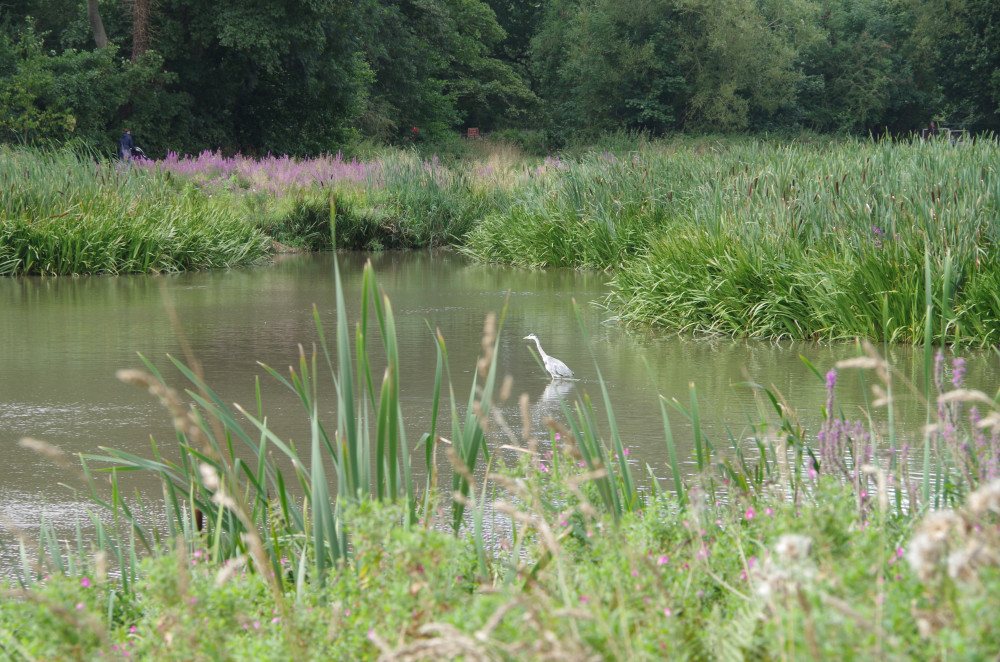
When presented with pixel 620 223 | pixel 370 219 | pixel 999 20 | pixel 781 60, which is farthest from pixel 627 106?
pixel 620 223

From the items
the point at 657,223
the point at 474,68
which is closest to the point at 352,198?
the point at 657,223

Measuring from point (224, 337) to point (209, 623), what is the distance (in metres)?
5.78

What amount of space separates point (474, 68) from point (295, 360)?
136ft

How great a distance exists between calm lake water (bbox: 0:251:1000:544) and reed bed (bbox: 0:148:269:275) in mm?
579

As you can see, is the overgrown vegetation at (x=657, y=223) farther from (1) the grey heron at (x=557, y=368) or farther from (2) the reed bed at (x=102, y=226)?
(1) the grey heron at (x=557, y=368)

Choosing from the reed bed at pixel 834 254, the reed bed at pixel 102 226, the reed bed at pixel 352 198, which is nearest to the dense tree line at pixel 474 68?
the reed bed at pixel 352 198

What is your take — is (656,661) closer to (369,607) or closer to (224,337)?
(369,607)

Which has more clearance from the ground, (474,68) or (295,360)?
(474,68)

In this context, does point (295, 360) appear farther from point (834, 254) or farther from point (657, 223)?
point (657, 223)

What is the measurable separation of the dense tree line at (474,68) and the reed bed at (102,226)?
13.1 meters

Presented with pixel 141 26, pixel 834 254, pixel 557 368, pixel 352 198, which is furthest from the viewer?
pixel 141 26

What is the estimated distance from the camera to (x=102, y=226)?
1196 cm

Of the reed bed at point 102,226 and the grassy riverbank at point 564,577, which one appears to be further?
the reed bed at point 102,226

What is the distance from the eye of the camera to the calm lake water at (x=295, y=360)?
4609mm
